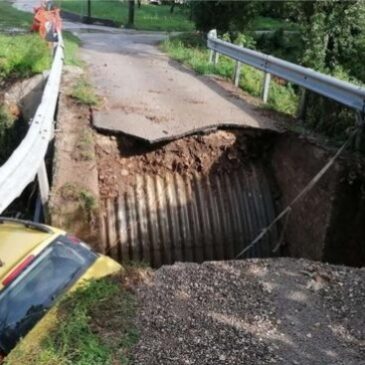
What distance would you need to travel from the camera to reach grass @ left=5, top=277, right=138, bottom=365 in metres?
3.47

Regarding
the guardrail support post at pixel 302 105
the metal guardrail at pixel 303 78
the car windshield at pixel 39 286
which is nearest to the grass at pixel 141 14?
the metal guardrail at pixel 303 78

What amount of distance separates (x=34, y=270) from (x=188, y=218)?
308 cm

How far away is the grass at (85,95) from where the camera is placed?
9148 mm

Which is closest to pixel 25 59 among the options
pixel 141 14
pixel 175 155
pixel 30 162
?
pixel 175 155

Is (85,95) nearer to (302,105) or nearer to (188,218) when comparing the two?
(188,218)

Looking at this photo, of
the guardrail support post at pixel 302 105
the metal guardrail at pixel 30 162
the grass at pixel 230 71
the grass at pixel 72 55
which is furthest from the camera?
the grass at pixel 72 55

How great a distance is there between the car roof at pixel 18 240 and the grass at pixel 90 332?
0.98 metres

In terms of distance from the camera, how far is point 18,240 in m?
5.38

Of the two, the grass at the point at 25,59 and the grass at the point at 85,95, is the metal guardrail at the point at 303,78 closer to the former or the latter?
the grass at the point at 85,95

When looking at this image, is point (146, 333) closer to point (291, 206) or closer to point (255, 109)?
point (291, 206)

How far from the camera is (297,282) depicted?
4.45 metres

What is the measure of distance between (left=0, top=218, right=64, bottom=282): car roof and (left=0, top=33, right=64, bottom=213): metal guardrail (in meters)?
0.43

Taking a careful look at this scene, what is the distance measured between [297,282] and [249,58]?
746 cm

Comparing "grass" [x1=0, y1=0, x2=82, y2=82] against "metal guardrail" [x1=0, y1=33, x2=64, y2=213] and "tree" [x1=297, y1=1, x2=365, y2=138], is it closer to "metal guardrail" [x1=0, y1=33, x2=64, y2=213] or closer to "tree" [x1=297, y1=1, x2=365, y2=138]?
"metal guardrail" [x1=0, y1=33, x2=64, y2=213]
